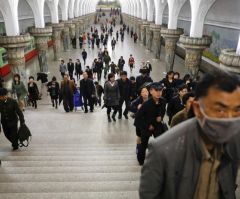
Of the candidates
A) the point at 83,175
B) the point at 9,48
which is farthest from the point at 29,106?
the point at 83,175

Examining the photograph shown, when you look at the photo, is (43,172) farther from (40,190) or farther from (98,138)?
(98,138)

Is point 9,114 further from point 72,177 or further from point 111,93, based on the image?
point 111,93

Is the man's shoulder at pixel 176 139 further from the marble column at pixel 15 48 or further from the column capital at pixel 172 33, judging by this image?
the column capital at pixel 172 33

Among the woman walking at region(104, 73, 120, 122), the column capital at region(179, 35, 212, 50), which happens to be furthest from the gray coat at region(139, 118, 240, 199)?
the column capital at region(179, 35, 212, 50)

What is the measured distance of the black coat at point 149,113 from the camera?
3.68 meters

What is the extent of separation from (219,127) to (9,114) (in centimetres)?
407

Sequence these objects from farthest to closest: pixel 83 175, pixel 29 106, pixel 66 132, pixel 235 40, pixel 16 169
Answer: pixel 235 40, pixel 29 106, pixel 66 132, pixel 16 169, pixel 83 175

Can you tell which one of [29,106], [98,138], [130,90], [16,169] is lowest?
[29,106]

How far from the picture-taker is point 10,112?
453cm

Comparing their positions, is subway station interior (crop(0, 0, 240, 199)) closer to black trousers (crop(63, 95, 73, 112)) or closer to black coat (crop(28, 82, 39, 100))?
black trousers (crop(63, 95, 73, 112))

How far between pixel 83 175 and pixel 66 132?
2822mm

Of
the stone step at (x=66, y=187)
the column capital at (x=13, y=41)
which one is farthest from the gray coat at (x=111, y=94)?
the column capital at (x=13, y=41)

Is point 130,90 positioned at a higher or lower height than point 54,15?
lower

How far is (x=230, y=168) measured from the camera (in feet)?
4.62
